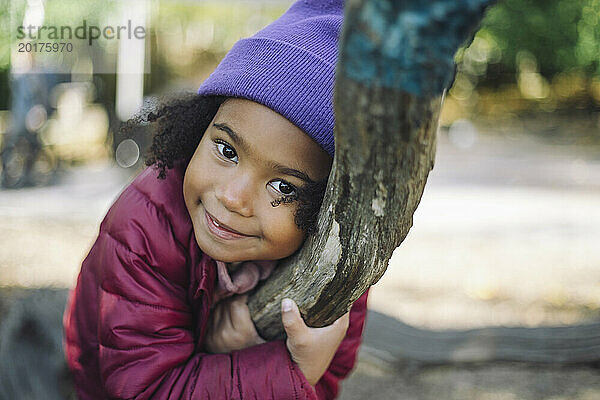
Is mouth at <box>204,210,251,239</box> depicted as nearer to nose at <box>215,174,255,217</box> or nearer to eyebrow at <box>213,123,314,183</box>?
nose at <box>215,174,255,217</box>

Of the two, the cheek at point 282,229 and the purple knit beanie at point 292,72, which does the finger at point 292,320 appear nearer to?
the cheek at point 282,229

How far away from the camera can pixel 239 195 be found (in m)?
A: 1.42

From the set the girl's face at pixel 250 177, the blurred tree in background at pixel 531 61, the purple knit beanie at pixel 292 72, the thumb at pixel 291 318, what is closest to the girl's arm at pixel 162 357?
the thumb at pixel 291 318

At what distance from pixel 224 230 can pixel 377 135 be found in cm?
56

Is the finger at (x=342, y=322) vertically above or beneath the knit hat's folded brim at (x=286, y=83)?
beneath

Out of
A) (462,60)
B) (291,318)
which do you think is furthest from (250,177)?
(462,60)

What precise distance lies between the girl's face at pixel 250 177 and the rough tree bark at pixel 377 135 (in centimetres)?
9

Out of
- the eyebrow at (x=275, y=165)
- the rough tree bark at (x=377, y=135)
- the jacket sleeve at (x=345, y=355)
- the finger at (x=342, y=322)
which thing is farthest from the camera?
the jacket sleeve at (x=345, y=355)

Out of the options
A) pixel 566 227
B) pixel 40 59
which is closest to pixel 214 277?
pixel 566 227

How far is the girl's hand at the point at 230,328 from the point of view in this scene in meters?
1.69

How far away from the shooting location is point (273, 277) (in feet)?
5.32

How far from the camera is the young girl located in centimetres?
144

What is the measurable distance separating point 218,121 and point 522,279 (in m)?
4.01

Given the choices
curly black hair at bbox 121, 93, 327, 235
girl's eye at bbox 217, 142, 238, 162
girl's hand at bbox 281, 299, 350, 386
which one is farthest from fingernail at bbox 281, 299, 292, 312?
curly black hair at bbox 121, 93, 327, 235
